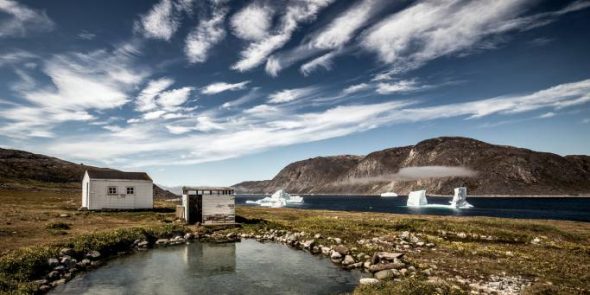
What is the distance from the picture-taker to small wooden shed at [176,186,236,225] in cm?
4778

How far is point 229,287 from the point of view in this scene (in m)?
24.1

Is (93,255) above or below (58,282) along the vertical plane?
above

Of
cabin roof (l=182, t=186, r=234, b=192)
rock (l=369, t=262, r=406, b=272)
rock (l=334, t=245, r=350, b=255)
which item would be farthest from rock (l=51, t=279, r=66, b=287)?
cabin roof (l=182, t=186, r=234, b=192)

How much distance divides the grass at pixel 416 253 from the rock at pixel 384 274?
1974 millimetres

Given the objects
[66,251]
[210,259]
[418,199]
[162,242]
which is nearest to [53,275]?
[66,251]

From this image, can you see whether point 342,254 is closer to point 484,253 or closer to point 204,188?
point 484,253

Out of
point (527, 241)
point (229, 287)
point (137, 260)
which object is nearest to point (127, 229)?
point (137, 260)

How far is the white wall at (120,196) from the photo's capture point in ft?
190

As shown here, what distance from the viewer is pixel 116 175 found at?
61.6 m

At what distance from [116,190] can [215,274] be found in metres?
39.8

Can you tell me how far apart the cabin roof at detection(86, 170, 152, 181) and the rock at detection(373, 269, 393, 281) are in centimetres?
4951

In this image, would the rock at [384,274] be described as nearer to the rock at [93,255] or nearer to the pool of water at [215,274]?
the pool of water at [215,274]

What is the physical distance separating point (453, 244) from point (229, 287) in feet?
73.1

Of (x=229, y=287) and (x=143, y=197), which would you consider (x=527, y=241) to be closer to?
(x=229, y=287)
